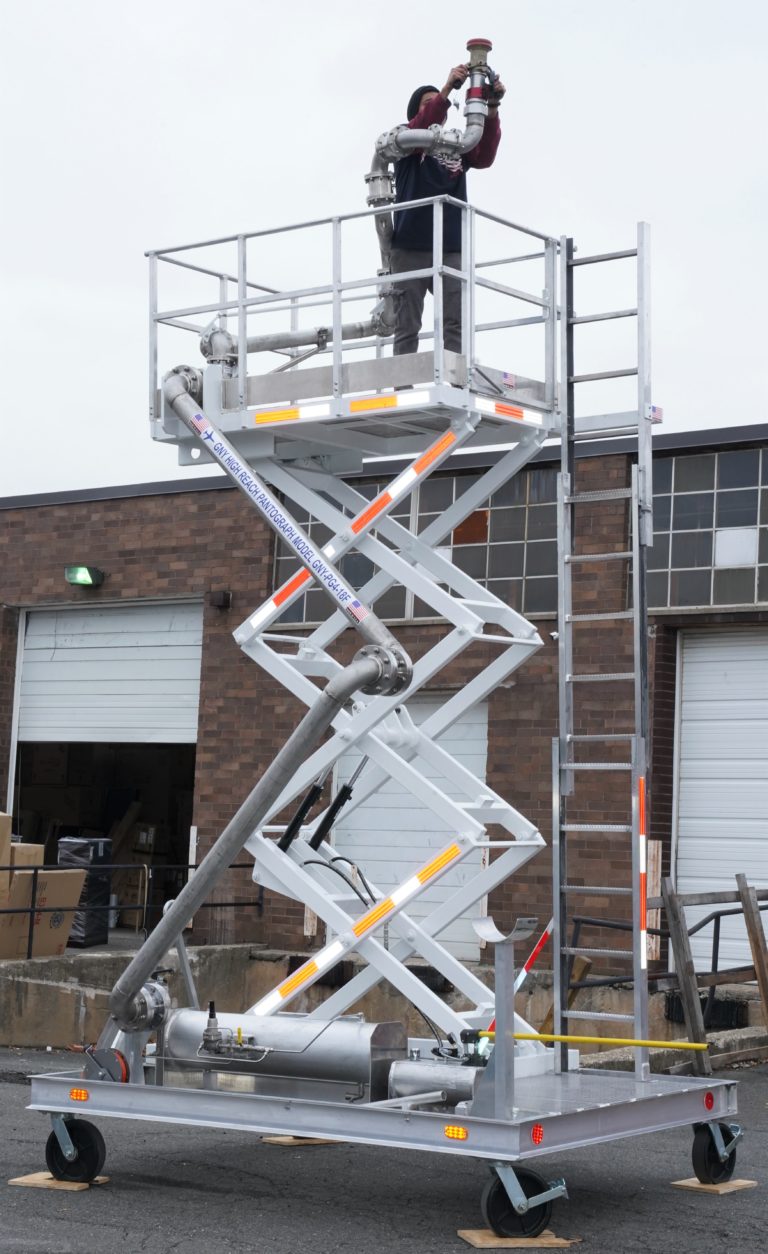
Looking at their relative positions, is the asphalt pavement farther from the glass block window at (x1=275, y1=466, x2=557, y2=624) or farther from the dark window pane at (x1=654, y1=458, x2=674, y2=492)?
the glass block window at (x1=275, y1=466, x2=557, y2=624)

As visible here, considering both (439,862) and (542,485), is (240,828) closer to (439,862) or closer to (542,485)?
(439,862)

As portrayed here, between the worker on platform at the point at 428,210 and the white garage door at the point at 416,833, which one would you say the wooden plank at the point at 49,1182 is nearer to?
the worker on platform at the point at 428,210

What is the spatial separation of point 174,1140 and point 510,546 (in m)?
8.85

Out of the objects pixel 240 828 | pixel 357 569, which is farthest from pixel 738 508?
pixel 240 828

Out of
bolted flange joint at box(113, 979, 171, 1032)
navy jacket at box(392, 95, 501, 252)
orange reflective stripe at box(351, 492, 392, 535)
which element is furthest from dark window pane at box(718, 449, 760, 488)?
bolted flange joint at box(113, 979, 171, 1032)

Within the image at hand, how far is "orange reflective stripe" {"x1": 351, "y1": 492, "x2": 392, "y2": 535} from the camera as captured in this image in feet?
30.0

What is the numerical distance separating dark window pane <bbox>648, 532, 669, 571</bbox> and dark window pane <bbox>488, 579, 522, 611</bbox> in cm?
150

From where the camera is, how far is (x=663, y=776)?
16.8 m

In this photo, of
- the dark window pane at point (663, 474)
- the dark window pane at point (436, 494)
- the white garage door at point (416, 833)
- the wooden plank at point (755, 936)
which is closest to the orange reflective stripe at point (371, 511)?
the wooden plank at point (755, 936)

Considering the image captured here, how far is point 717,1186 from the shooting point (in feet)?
28.5

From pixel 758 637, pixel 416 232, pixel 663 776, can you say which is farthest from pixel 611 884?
pixel 416 232

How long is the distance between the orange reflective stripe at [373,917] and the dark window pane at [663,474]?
8795 millimetres

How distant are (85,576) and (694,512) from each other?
7855 millimetres

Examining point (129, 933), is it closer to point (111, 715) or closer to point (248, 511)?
point (111, 715)
